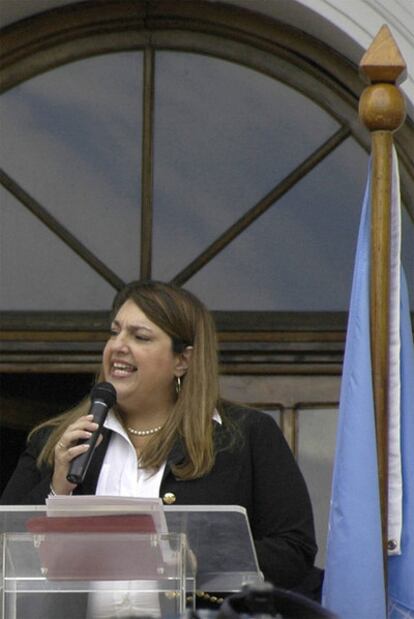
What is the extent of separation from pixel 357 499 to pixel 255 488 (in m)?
0.37

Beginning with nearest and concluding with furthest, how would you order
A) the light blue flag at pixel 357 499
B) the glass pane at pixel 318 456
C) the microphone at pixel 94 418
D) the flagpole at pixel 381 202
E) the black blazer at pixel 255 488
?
the microphone at pixel 94 418 < the light blue flag at pixel 357 499 < the flagpole at pixel 381 202 < the black blazer at pixel 255 488 < the glass pane at pixel 318 456

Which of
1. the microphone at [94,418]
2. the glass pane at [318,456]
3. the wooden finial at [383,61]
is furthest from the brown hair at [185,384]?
the glass pane at [318,456]

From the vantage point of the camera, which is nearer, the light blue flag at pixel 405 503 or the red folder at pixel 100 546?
the red folder at pixel 100 546

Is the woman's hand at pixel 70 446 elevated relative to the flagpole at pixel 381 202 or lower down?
lower down

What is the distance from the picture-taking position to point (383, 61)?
5.14 m

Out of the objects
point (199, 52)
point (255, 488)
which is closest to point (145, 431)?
point (255, 488)

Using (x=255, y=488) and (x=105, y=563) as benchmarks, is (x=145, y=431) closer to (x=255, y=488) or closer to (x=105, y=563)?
(x=255, y=488)

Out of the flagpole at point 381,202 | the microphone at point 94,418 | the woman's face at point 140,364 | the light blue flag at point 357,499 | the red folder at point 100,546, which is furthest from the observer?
the woman's face at point 140,364

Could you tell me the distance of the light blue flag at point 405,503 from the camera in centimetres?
512

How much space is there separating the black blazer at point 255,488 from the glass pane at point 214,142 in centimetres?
135

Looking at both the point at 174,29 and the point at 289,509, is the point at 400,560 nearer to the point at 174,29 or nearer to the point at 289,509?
the point at 289,509

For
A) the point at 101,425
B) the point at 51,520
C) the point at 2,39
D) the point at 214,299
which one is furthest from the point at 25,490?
the point at 2,39

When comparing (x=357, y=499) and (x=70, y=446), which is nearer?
(x=70, y=446)

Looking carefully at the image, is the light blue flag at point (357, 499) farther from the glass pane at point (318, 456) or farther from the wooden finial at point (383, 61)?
the glass pane at point (318, 456)
